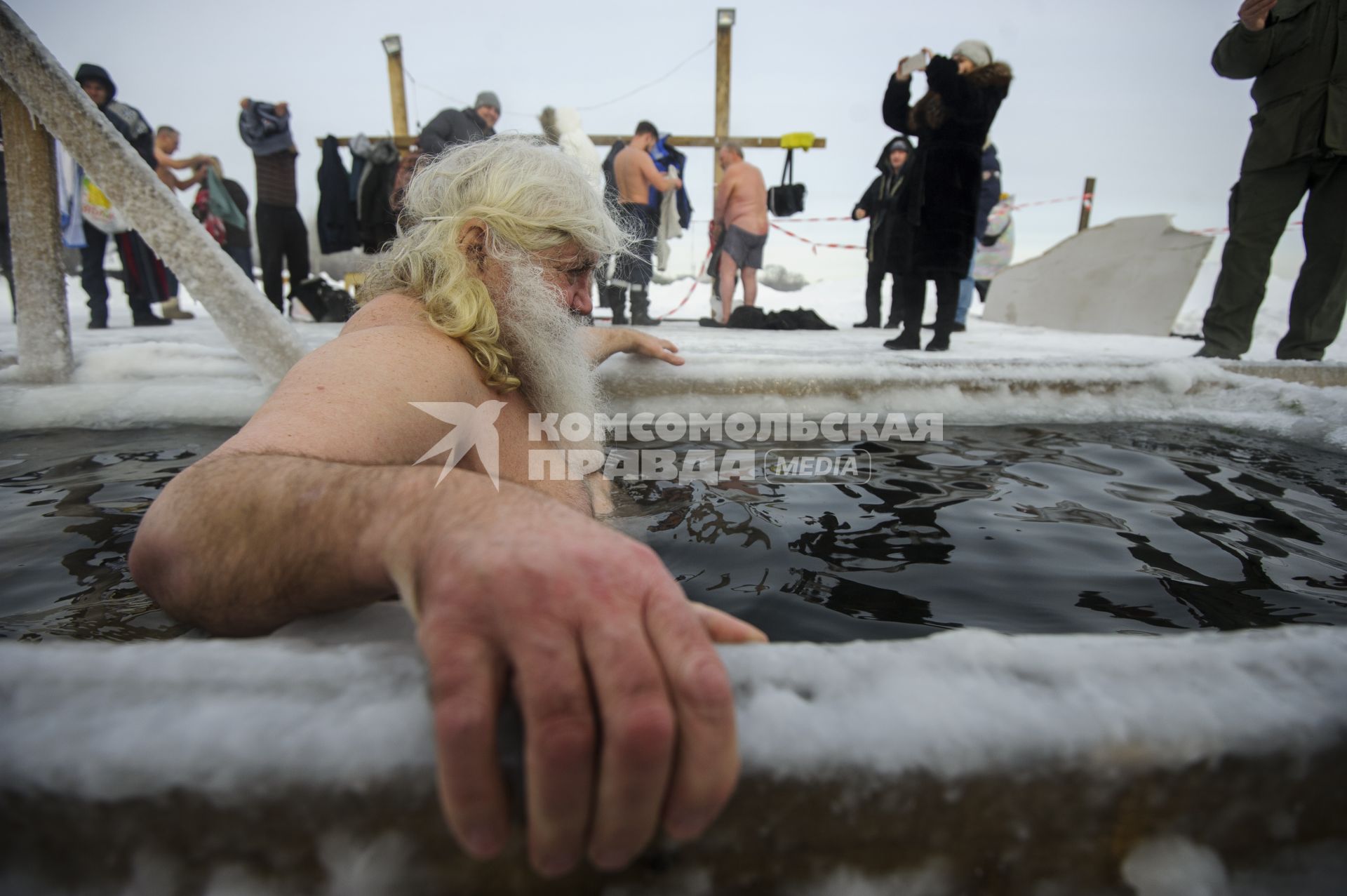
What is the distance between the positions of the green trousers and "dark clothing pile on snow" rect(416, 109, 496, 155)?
18.0 feet

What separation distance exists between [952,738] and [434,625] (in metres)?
0.43

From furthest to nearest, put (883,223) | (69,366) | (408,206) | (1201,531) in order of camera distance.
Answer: (883,223) → (69,366) → (408,206) → (1201,531)

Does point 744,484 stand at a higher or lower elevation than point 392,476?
lower

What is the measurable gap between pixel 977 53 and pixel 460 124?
4292mm

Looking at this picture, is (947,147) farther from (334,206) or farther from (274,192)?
(334,206)

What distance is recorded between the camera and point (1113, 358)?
333 cm

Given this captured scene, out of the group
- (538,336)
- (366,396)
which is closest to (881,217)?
(538,336)

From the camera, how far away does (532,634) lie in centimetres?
52

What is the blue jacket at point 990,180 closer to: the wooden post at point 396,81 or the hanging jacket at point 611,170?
the hanging jacket at point 611,170

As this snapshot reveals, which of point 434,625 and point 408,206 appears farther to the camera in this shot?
point 408,206

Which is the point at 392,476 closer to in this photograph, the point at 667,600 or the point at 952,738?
the point at 667,600

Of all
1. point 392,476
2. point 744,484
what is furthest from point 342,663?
point 744,484

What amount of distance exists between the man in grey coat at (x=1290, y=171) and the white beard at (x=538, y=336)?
3901 mm

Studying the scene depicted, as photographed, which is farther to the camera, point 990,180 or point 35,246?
point 990,180
